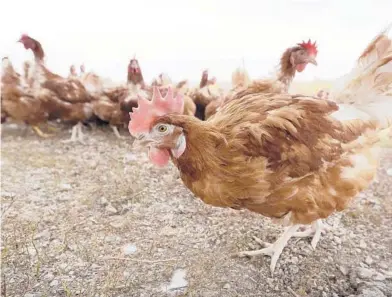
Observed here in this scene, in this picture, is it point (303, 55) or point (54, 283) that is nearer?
point (54, 283)

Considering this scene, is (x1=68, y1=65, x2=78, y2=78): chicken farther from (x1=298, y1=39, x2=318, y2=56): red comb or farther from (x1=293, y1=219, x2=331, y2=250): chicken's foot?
(x1=293, y1=219, x2=331, y2=250): chicken's foot

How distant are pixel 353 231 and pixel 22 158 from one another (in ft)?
4.76

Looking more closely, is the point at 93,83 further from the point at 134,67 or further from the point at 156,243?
the point at 156,243

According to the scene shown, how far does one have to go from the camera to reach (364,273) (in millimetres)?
1198

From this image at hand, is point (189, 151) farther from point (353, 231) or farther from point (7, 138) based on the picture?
→ point (7, 138)

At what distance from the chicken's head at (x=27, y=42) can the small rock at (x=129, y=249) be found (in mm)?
1537

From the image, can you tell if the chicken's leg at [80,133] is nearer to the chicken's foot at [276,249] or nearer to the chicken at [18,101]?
the chicken at [18,101]

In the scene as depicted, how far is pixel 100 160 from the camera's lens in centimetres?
198

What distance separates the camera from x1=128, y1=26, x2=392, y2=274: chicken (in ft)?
3.34

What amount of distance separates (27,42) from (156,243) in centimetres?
162

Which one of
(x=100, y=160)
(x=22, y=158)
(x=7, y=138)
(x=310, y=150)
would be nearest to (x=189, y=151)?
(x=310, y=150)

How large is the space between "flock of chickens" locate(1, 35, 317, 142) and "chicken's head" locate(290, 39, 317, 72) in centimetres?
59

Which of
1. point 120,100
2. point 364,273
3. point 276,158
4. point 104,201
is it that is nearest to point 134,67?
point 120,100

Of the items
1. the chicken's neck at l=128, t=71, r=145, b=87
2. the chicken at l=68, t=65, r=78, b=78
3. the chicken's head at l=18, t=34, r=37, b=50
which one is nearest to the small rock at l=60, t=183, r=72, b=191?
the chicken's neck at l=128, t=71, r=145, b=87
